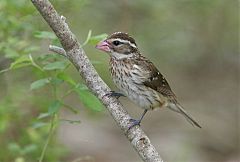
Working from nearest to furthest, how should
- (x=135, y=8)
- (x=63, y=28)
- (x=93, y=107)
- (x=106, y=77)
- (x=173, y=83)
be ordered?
(x=63, y=28), (x=93, y=107), (x=106, y=77), (x=135, y=8), (x=173, y=83)

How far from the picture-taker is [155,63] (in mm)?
11445

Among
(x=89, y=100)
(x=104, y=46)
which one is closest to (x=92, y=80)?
(x=89, y=100)

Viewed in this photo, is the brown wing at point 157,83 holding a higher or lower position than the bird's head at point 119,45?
lower

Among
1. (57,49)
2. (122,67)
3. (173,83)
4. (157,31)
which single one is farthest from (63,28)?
(173,83)

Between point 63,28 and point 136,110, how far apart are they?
6.93m

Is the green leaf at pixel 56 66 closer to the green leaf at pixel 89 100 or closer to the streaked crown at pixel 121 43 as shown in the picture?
the green leaf at pixel 89 100

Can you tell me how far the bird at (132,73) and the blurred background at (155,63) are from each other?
1.44 ft

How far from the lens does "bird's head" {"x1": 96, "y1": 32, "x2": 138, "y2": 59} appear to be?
19.0 feet

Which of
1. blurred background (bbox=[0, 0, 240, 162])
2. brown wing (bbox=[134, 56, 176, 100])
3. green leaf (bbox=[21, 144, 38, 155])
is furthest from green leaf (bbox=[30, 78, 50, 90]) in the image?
brown wing (bbox=[134, 56, 176, 100])

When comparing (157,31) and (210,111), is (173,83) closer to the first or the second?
(210,111)

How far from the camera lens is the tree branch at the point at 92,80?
14.3ft

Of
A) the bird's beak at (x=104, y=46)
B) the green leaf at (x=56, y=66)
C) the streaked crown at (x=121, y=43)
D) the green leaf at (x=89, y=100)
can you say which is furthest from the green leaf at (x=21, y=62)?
the streaked crown at (x=121, y=43)

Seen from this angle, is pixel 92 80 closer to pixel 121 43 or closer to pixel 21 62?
pixel 21 62

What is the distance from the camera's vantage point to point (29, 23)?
20.3 feet
